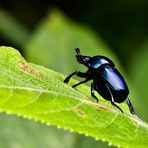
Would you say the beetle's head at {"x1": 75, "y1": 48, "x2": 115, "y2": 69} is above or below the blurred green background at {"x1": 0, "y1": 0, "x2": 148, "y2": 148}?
above

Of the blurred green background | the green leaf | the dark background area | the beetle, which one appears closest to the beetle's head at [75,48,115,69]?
the beetle

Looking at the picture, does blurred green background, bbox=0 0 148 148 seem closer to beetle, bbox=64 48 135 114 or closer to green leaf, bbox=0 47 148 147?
beetle, bbox=64 48 135 114

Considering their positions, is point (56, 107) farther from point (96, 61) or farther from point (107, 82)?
point (96, 61)

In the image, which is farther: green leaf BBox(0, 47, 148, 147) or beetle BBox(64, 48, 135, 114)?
beetle BBox(64, 48, 135, 114)

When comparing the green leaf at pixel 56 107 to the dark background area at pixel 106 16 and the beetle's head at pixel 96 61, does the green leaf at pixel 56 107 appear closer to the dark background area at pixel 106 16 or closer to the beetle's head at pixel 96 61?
the beetle's head at pixel 96 61

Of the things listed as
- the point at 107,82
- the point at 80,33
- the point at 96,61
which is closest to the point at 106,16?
the point at 80,33

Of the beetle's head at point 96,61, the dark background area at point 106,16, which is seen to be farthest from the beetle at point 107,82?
the dark background area at point 106,16

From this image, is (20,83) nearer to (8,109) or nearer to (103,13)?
(8,109)
